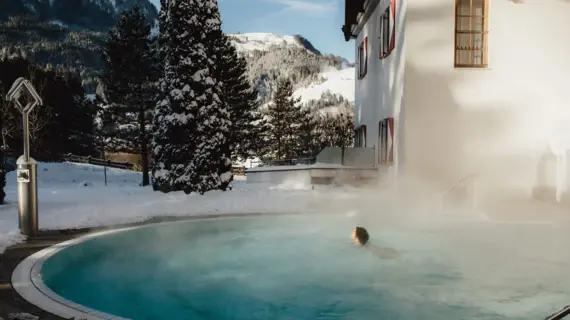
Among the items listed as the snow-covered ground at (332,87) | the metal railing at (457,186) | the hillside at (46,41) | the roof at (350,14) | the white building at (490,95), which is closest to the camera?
the metal railing at (457,186)

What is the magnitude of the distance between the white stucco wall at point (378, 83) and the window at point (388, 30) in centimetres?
21

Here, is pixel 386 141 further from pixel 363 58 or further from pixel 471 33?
pixel 363 58

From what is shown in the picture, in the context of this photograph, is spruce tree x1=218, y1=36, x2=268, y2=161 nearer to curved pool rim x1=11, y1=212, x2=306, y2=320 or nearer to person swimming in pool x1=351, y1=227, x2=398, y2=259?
person swimming in pool x1=351, y1=227, x2=398, y2=259

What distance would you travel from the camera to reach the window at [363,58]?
19.1 m

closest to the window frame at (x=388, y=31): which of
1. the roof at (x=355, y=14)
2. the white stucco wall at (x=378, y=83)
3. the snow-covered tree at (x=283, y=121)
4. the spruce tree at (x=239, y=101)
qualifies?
the white stucco wall at (x=378, y=83)

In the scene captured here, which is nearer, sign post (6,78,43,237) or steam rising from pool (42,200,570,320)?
steam rising from pool (42,200,570,320)

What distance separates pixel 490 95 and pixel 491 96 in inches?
1.6

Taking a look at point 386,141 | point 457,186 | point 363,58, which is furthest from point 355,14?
point 457,186

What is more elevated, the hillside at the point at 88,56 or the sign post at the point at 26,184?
the hillside at the point at 88,56

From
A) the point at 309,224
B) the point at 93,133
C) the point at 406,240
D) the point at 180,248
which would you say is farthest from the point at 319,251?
the point at 93,133

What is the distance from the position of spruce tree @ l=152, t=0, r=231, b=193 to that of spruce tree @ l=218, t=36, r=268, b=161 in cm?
1490

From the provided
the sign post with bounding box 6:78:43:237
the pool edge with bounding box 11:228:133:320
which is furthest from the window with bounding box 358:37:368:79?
the pool edge with bounding box 11:228:133:320

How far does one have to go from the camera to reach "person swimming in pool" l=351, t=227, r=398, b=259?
8892 millimetres

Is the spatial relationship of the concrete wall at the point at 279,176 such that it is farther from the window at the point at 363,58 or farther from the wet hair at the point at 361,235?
the wet hair at the point at 361,235
